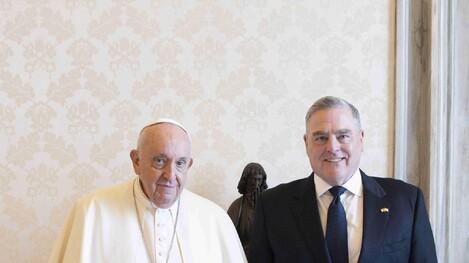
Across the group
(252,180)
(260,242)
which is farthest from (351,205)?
(252,180)

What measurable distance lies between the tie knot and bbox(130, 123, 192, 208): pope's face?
645mm

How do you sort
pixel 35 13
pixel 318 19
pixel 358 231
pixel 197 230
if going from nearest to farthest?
pixel 358 231
pixel 197 230
pixel 35 13
pixel 318 19

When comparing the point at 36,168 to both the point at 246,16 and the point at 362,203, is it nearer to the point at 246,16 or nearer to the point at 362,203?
the point at 246,16

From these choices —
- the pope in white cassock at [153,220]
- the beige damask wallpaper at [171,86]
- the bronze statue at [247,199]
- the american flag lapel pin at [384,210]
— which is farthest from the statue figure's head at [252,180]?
the american flag lapel pin at [384,210]

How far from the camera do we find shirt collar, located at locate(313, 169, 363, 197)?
2.31m

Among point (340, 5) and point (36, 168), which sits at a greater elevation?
point (340, 5)

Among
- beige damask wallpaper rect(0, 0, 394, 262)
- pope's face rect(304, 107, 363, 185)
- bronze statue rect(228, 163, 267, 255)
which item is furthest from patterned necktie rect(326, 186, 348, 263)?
beige damask wallpaper rect(0, 0, 394, 262)

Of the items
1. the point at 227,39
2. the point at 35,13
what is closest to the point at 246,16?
the point at 227,39

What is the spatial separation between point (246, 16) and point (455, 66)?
148cm

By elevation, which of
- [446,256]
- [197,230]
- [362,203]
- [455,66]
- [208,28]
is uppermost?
[208,28]

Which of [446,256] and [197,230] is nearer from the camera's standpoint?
[197,230]

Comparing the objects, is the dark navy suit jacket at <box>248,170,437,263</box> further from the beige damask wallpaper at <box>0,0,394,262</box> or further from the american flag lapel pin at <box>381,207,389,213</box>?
the beige damask wallpaper at <box>0,0,394,262</box>

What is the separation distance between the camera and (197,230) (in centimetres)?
265

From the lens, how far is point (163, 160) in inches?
93.4
